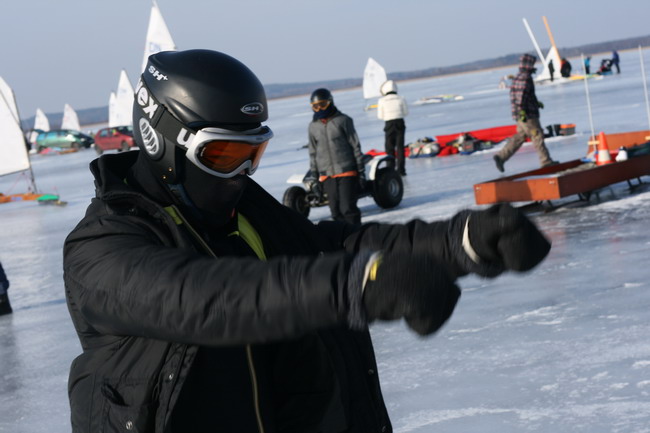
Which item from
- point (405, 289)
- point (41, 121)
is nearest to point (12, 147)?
point (405, 289)

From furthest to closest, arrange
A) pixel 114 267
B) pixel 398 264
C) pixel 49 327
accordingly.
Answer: pixel 49 327 → pixel 114 267 → pixel 398 264

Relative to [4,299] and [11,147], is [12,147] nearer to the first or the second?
[11,147]

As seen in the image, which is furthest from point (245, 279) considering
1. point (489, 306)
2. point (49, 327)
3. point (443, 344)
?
point (49, 327)

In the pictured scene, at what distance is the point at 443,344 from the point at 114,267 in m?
3.59

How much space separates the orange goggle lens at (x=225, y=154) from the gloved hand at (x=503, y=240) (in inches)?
16.2

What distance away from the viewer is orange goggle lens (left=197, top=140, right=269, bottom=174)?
5.21 feet

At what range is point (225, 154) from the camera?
5.26ft

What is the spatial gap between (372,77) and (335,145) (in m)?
48.9

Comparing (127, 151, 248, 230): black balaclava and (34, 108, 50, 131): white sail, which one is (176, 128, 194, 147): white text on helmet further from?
(34, 108, 50, 131): white sail

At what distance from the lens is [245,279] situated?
1162 mm

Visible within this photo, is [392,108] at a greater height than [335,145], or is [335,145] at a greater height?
[392,108]

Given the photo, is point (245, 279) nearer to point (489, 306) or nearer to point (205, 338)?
point (205, 338)

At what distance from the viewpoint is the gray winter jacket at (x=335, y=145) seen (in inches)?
363

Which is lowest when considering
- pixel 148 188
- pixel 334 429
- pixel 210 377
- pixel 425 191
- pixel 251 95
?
pixel 425 191
